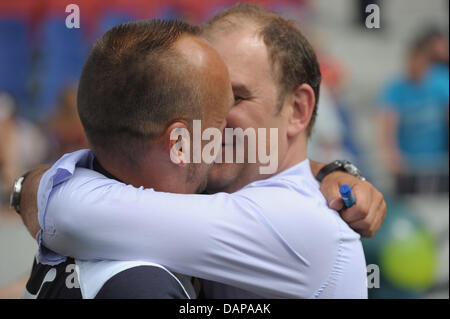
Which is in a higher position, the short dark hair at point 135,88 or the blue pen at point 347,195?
the short dark hair at point 135,88

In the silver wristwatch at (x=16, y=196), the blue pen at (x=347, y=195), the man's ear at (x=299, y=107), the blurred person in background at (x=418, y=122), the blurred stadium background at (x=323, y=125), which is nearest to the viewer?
the blue pen at (x=347, y=195)

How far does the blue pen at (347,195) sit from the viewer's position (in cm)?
166

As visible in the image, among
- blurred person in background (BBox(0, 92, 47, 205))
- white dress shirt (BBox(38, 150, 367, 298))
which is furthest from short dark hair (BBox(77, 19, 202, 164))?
blurred person in background (BBox(0, 92, 47, 205))

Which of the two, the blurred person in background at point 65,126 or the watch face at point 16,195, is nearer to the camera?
the watch face at point 16,195

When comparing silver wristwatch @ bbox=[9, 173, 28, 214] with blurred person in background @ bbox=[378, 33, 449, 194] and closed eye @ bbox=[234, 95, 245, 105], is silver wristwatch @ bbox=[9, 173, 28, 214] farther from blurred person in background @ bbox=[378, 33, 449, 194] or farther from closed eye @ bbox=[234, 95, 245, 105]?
blurred person in background @ bbox=[378, 33, 449, 194]

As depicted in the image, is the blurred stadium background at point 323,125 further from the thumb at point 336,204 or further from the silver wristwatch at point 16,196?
the silver wristwatch at point 16,196

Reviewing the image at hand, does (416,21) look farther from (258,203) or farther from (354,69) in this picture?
(258,203)

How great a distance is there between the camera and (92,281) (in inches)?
52.6

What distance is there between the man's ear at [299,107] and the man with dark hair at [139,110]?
0.47 meters

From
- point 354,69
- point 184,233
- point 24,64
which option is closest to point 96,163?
point 184,233

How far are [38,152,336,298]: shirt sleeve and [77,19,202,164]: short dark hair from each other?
12 cm

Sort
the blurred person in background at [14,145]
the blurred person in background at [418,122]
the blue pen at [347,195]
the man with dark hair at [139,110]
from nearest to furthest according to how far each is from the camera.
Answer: the man with dark hair at [139,110]
the blue pen at [347,195]
the blurred person in background at [418,122]
the blurred person in background at [14,145]

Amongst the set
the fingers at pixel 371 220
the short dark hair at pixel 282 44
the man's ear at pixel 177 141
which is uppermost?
the short dark hair at pixel 282 44

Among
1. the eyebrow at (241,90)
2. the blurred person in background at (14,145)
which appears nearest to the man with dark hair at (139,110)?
the eyebrow at (241,90)
